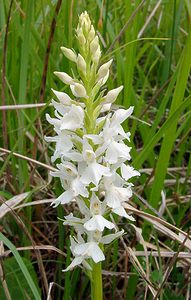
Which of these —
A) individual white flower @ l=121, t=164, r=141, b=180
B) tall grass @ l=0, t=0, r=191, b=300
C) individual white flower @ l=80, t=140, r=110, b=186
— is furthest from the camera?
tall grass @ l=0, t=0, r=191, b=300

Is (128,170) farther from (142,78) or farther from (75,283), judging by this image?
(142,78)

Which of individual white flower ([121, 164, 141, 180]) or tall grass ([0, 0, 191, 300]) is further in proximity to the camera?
tall grass ([0, 0, 191, 300])

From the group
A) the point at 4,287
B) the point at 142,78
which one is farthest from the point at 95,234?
the point at 142,78

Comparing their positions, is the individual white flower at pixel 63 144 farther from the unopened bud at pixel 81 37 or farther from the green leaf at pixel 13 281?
the green leaf at pixel 13 281

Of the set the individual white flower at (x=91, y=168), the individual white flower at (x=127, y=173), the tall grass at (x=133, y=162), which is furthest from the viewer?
the tall grass at (x=133, y=162)

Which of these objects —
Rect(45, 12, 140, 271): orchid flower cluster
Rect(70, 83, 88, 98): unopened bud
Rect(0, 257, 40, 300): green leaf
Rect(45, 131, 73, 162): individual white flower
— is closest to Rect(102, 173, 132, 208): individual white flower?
Rect(45, 12, 140, 271): orchid flower cluster

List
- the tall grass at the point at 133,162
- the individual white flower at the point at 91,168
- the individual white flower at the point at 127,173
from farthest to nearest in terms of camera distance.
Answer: the tall grass at the point at 133,162 < the individual white flower at the point at 127,173 < the individual white flower at the point at 91,168

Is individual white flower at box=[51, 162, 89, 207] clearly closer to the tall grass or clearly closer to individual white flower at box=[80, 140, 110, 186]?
individual white flower at box=[80, 140, 110, 186]

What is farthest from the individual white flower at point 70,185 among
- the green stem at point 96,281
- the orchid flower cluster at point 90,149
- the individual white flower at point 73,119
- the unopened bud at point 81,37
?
the unopened bud at point 81,37
